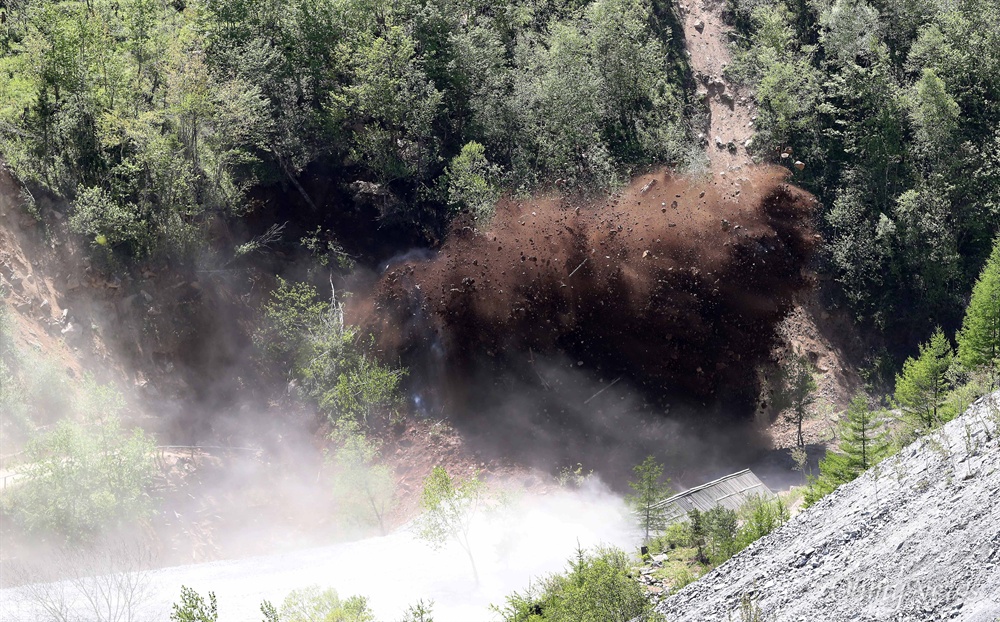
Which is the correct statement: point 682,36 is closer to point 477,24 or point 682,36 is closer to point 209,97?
point 477,24

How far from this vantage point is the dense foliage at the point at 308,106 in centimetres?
6012

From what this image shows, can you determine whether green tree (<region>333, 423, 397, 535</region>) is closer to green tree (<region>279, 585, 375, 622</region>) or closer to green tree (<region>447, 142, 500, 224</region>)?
green tree (<region>279, 585, 375, 622</region>)

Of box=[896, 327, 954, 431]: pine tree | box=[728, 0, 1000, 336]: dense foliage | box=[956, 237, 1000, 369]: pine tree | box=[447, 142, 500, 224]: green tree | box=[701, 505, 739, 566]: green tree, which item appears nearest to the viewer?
box=[701, 505, 739, 566]: green tree

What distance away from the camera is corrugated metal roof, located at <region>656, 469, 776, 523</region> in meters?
52.0

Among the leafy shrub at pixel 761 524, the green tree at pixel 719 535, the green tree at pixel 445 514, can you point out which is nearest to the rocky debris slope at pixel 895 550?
the leafy shrub at pixel 761 524

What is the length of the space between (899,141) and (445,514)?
1375 inches

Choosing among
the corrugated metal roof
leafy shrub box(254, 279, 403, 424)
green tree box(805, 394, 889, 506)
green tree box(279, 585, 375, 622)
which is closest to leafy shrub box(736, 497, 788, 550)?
green tree box(805, 394, 889, 506)

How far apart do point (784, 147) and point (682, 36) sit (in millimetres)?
10592

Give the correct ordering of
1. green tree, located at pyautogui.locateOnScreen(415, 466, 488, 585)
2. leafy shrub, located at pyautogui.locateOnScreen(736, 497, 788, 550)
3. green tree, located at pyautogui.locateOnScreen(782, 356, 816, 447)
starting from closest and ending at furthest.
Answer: leafy shrub, located at pyautogui.locateOnScreen(736, 497, 788, 550) → green tree, located at pyautogui.locateOnScreen(415, 466, 488, 585) → green tree, located at pyautogui.locateOnScreen(782, 356, 816, 447)

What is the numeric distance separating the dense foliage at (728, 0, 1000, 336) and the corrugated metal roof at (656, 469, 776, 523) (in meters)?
14.9

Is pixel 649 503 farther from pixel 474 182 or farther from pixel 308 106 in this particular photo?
pixel 308 106

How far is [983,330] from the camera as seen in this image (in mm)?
48469

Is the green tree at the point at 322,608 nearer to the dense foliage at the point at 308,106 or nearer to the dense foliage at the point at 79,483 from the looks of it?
the dense foliage at the point at 79,483

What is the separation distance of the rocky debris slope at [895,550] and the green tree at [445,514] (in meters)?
16.7
